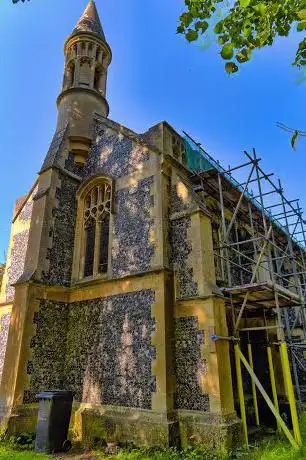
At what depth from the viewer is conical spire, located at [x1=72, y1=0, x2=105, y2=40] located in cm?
1557

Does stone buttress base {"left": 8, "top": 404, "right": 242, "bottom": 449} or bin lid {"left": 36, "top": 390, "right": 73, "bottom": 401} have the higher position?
bin lid {"left": 36, "top": 390, "right": 73, "bottom": 401}

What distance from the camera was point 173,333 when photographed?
8.05m

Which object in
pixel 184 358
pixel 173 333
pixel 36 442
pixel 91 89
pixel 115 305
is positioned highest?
pixel 91 89

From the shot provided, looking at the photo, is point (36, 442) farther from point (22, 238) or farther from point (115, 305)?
point (22, 238)

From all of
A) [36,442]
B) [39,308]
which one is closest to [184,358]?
[36,442]

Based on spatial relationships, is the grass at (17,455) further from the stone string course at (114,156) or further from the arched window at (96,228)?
the stone string course at (114,156)

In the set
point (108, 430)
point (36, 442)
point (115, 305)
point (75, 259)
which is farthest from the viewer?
point (75, 259)

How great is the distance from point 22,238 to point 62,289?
3.76 meters

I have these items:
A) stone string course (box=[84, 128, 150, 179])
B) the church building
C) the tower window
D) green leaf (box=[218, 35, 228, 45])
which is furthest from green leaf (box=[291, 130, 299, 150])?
the tower window

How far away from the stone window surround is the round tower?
128cm

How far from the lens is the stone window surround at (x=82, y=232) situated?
10.4 m

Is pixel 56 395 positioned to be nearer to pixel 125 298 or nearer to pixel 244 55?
pixel 125 298

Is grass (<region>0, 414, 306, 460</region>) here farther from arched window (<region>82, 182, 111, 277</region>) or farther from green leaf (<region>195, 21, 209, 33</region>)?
green leaf (<region>195, 21, 209, 33</region>)

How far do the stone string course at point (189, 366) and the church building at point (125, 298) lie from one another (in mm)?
23
